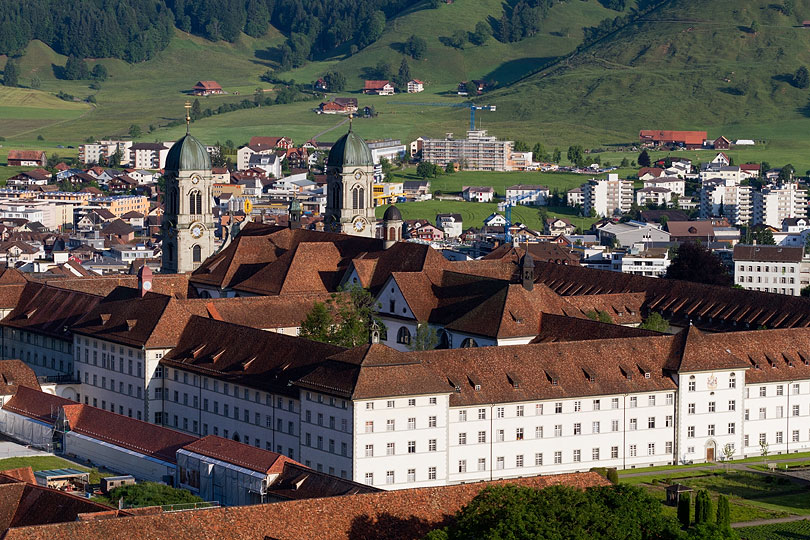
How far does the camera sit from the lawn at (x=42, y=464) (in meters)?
118

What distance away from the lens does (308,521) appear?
3438 inches

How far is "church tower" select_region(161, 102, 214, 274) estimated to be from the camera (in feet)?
565

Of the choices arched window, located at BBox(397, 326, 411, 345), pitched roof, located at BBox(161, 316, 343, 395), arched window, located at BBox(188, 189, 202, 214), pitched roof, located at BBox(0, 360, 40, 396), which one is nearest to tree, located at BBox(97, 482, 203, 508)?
pitched roof, located at BBox(161, 316, 343, 395)

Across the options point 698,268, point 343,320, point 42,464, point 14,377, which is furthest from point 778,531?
point 698,268

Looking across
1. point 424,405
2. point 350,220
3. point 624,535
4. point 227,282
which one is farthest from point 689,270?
point 624,535

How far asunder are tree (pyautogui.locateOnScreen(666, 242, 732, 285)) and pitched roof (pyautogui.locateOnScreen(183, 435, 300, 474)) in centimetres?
8156

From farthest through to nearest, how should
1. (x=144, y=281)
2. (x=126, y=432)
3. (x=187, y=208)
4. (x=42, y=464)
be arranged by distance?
(x=187, y=208) → (x=144, y=281) → (x=126, y=432) → (x=42, y=464)

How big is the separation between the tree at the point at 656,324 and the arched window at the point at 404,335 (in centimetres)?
1647

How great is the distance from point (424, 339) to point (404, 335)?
6.88 meters

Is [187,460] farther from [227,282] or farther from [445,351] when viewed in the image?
[227,282]

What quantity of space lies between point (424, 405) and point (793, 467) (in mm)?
24459

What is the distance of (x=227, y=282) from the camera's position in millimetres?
161750

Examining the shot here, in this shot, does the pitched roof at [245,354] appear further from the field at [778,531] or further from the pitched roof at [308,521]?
the pitched roof at [308,521]

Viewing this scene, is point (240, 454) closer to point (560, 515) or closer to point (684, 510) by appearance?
point (684, 510)
